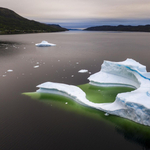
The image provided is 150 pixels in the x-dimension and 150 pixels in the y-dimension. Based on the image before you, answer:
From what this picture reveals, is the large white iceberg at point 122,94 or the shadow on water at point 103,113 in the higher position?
the large white iceberg at point 122,94

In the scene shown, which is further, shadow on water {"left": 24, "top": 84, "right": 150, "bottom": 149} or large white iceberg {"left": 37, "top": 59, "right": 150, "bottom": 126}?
large white iceberg {"left": 37, "top": 59, "right": 150, "bottom": 126}

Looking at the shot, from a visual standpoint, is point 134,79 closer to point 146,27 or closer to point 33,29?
point 33,29

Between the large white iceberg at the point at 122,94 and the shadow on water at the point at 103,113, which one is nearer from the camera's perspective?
the shadow on water at the point at 103,113

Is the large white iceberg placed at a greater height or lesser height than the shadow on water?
greater

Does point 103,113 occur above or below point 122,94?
below
